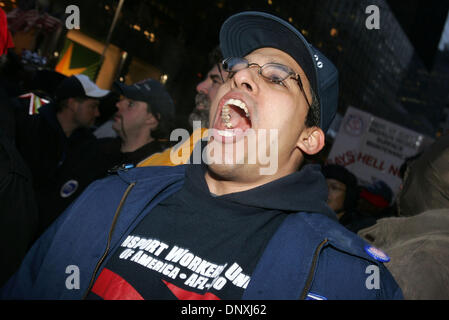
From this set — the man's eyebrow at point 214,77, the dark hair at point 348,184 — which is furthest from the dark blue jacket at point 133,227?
the dark hair at point 348,184

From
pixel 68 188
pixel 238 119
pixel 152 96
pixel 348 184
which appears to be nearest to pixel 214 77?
pixel 152 96

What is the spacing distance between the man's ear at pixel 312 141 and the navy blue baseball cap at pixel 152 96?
243 cm

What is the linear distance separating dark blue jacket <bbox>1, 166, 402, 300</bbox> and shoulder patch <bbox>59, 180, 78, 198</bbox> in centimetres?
141

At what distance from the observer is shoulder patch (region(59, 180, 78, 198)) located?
3060mm

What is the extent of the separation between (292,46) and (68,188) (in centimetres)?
268

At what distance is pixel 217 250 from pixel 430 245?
3.11ft

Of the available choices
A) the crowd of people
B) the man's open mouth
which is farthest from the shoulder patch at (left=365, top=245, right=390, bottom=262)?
the man's open mouth

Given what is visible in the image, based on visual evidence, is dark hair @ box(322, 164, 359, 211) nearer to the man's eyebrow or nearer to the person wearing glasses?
the man's eyebrow

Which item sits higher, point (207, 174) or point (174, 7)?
point (174, 7)

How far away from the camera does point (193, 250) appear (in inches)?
57.2

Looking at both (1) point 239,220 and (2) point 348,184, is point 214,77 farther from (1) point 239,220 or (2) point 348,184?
(2) point 348,184

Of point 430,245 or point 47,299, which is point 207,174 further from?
point 430,245
